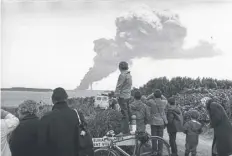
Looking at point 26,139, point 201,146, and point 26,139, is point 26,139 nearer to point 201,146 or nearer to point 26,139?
point 26,139

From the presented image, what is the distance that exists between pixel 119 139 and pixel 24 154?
2580mm

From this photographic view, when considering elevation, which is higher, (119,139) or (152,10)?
(152,10)

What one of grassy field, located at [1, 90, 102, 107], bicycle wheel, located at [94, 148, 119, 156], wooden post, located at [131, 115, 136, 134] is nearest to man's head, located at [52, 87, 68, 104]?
bicycle wheel, located at [94, 148, 119, 156]

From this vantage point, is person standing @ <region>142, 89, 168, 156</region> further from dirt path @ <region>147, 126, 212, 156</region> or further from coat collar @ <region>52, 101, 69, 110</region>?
coat collar @ <region>52, 101, 69, 110</region>

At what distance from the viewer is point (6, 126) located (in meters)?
5.11

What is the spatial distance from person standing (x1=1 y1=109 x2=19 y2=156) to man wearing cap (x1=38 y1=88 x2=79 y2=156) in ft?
1.13

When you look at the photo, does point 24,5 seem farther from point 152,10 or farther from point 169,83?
point 169,83

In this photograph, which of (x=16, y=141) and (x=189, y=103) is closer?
(x=16, y=141)

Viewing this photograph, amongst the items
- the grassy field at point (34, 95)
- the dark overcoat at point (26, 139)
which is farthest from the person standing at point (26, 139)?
the grassy field at point (34, 95)

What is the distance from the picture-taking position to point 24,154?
5188 millimetres

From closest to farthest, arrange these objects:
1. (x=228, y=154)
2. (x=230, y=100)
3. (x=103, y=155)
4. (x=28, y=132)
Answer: (x=28, y=132)
(x=228, y=154)
(x=103, y=155)
(x=230, y=100)

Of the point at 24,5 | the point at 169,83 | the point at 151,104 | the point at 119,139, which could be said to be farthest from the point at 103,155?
the point at 169,83

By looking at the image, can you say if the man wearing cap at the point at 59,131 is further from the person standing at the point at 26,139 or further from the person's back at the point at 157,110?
the person's back at the point at 157,110

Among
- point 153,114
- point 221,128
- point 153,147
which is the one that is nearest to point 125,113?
point 153,114
